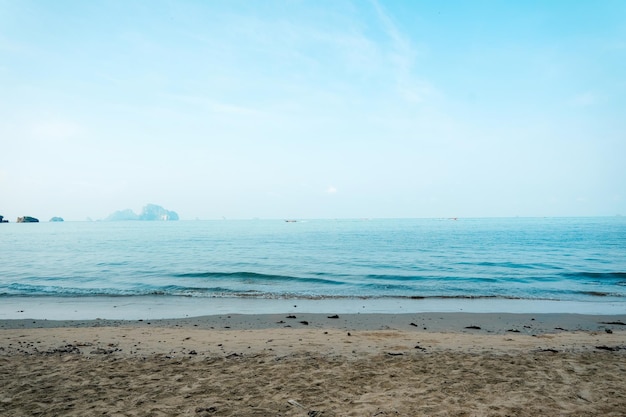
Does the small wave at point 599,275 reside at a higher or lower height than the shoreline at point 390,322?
lower

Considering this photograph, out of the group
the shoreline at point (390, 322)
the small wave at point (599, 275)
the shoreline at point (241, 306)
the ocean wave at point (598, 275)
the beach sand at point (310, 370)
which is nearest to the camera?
the beach sand at point (310, 370)

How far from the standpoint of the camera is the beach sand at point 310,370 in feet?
17.9

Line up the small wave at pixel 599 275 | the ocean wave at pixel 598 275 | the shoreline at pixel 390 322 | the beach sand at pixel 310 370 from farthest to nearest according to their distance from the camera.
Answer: the small wave at pixel 599 275 < the ocean wave at pixel 598 275 < the shoreline at pixel 390 322 < the beach sand at pixel 310 370

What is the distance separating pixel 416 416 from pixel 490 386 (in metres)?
1.84

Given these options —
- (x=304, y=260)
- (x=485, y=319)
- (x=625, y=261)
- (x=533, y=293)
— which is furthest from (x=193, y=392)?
(x=625, y=261)

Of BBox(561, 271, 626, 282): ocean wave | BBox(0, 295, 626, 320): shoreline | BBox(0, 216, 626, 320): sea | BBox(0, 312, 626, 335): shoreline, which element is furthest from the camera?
BBox(561, 271, 626, 282): ocean wave

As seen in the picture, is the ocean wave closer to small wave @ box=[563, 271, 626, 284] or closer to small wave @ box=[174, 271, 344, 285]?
small wave @ box=[563, 271, 626, 284]

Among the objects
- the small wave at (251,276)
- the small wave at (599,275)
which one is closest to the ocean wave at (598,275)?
the small wave at (599,275)

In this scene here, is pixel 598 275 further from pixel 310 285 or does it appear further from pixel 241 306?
pixel 241 306

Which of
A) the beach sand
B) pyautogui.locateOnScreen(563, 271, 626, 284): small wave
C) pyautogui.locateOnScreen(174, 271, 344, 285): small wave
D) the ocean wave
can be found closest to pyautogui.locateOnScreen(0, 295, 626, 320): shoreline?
the beach sand

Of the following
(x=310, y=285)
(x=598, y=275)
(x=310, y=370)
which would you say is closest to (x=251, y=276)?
(x=310, y=285)

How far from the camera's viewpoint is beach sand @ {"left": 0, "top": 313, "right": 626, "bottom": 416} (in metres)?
5.45

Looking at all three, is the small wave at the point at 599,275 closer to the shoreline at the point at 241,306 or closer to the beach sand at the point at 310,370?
the shoreline at the point at 241,306

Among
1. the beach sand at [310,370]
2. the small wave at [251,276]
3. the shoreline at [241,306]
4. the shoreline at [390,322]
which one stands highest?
the beach sand at [310,370]
